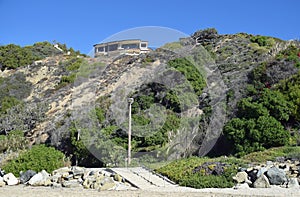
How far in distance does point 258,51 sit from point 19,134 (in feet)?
54.4

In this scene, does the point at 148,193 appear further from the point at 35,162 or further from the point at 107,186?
the point at 35,162

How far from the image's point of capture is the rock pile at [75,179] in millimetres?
10469

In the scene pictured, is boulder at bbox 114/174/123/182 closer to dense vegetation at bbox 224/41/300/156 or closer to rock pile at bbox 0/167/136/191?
rock pile at bbox 0/167/136/191

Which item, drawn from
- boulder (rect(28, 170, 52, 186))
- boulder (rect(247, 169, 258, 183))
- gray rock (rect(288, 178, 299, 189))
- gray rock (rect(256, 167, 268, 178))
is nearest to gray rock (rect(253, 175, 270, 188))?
gray rock (rect(256, 167, 268, 178))

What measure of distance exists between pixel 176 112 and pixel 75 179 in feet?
21.2

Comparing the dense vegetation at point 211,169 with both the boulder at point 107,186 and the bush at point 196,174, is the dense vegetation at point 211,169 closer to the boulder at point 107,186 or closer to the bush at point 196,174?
the bush at point 196,174

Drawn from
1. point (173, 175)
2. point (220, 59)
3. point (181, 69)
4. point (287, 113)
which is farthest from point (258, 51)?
point (173, 175)

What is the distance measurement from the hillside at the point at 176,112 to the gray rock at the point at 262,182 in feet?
12.8

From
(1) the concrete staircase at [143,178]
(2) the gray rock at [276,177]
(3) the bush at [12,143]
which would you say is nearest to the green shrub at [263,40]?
(3) the bush at [12,143]

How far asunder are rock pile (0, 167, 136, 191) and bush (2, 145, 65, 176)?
79 centimetres

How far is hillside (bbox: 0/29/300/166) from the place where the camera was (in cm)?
1420

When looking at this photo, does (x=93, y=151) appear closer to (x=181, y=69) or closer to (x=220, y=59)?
(x=181, y=69)

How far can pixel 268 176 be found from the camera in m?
9.93

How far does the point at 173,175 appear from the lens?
441 inches
